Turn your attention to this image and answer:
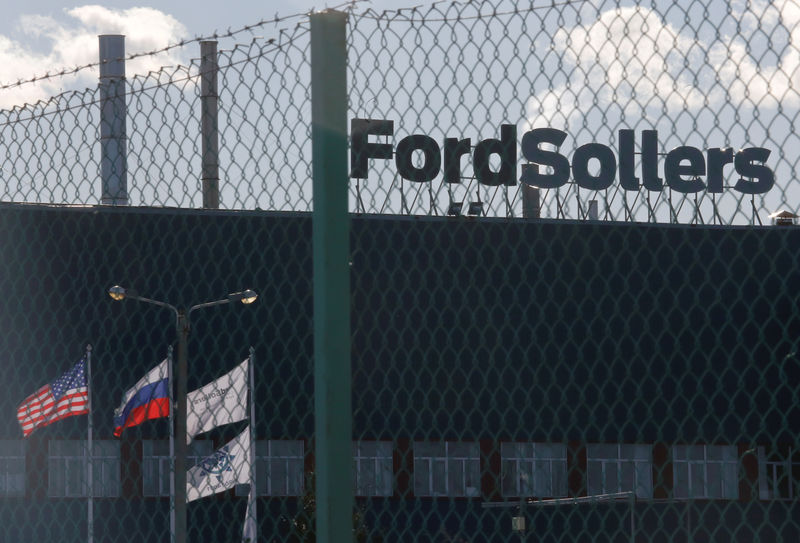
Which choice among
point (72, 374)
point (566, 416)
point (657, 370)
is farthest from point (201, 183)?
point (566, 416)

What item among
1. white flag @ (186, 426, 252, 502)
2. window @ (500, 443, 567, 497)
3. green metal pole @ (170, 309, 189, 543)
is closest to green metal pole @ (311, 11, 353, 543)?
green metal pole @ (170, 309, 189, 543)

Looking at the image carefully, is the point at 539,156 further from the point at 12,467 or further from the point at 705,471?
the point at 12,467

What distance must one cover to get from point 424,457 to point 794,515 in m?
9.61

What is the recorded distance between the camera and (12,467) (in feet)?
117

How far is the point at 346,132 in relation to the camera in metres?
5.58

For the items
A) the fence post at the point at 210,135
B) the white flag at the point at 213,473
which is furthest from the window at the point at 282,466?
the fence post at the point at 210,135

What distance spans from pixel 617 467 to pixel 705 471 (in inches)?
89.5

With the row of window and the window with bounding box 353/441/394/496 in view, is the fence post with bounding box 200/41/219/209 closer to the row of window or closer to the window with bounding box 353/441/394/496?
the row of window

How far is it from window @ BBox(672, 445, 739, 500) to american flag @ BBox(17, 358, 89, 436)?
1822cm

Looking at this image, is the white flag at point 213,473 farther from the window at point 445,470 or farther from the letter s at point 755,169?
the letter s at point 755,169

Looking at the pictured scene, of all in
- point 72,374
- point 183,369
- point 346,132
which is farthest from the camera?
point 72,374

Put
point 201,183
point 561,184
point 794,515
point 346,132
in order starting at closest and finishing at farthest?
point 346,132 < point 561,184 < point 201,183 < point 794,515

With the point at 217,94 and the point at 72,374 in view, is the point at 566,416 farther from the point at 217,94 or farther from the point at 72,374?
the point at 217,94

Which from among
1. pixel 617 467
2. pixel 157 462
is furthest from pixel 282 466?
pixel 617 467
